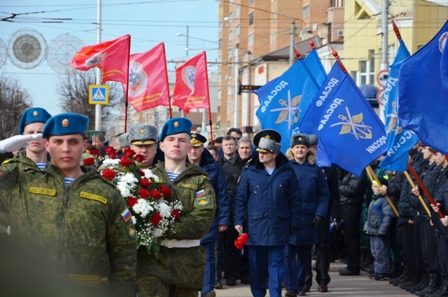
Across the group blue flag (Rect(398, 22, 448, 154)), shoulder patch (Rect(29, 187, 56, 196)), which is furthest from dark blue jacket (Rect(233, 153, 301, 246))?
shoulder patch (Rect(29, 187, 56, 196))

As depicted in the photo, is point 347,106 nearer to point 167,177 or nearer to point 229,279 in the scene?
point 229,279

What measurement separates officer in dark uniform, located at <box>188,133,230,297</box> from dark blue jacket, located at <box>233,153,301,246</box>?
0.24 meters

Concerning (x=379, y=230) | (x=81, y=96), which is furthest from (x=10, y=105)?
(x=379, y=230)

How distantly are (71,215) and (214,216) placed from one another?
338 cm

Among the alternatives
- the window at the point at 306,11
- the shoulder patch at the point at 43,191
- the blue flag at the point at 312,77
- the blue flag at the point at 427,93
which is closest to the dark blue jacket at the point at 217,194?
the blue flag at the point at 427,93

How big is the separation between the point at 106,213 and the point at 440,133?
4462 mm

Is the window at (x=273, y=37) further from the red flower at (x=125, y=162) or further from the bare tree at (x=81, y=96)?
the red flower at (x=125, y=162)

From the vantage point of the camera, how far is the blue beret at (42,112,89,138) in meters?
5.26

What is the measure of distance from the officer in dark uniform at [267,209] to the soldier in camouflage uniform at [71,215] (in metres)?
5.52

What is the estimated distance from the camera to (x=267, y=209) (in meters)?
10.8

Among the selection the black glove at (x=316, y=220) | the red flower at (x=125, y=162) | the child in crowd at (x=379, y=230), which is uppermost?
the red flower at (x=125, y=162)

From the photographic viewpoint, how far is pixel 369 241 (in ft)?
48.5

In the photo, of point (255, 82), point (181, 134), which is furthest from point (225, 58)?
point (181, 134)

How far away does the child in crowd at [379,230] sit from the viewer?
13.8 meters
